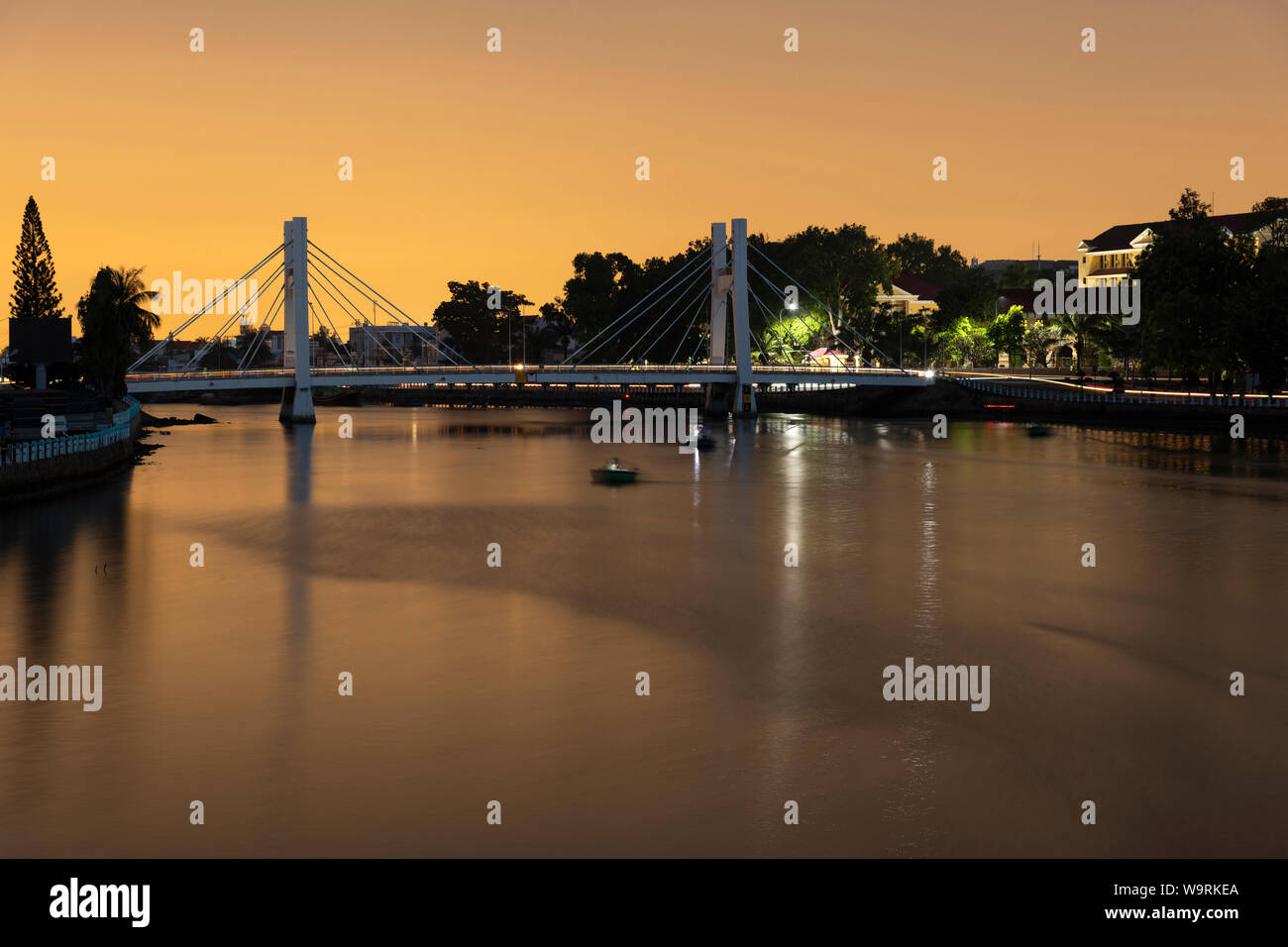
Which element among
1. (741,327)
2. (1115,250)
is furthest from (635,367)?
(1115,250)

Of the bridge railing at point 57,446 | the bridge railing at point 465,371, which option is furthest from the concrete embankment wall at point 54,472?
the bridge railing at point 465,371

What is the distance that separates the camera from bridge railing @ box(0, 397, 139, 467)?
47.6 meters

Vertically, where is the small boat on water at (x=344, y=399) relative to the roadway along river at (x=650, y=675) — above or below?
above

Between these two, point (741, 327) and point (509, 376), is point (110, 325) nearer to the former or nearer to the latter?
point (509, 376)

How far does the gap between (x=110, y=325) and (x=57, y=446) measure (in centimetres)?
3724

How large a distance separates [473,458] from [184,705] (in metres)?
60.5

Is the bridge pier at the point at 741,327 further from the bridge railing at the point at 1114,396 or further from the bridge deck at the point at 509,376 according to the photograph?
the bridge railing at the point at 1114,396

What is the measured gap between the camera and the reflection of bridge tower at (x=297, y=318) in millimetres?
110188

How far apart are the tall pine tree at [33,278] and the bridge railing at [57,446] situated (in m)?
26.3

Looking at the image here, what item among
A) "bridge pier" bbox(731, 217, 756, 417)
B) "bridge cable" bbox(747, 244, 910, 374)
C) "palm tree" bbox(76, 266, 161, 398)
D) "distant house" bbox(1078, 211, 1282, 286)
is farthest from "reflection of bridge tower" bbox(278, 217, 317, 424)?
"distant house" bbox(1078, 211, 1282, 286)

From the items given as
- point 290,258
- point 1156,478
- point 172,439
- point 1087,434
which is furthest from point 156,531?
point 290,258

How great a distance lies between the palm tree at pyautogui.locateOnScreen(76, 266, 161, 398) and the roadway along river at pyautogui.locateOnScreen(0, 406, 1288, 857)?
38688 millimetres

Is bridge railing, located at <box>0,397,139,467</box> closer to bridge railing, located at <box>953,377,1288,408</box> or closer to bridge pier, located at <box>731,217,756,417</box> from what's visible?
bridge pier, located at <box>731,217,756,417</box>
